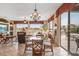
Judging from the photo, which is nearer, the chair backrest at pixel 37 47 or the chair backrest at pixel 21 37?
the chair backrest at pixel 37 47

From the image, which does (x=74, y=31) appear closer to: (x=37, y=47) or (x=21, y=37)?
(x=37, y=47)

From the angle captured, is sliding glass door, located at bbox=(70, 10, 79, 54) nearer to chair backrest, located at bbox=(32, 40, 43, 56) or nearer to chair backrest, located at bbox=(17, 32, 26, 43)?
chair backrest, located at bbox=(32, 40, 43, 56)

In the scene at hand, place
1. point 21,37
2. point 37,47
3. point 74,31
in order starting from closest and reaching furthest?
point 37,47 < point 74,31 < point 21,37

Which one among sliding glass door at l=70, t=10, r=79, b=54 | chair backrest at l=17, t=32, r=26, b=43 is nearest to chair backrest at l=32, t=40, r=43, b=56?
sliding glass door at l=70, t=10, r=79, b=54

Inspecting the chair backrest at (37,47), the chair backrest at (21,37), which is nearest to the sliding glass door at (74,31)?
the chair backrest at (37,47)

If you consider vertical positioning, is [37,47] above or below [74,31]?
below

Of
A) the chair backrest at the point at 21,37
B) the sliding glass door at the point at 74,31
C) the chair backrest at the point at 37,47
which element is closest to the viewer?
the chair backrest at the point at 37,47

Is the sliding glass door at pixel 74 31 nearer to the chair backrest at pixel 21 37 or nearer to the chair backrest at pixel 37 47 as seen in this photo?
the chair backrest at pixel 37 47

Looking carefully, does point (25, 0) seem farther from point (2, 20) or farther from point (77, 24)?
point (2, 20)

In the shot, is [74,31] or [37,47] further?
[74,31]

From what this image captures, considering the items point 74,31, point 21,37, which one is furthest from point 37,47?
point 21,37

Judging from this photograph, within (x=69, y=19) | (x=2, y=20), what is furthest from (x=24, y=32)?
(x=69, y=19)

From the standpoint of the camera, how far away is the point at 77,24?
5.69 metres

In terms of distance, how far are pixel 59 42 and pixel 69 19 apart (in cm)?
220
